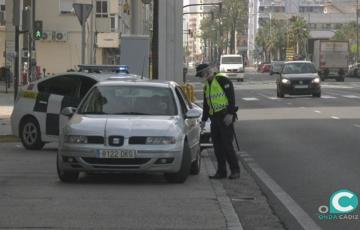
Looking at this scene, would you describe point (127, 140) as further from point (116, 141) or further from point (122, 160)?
point (122, 160)

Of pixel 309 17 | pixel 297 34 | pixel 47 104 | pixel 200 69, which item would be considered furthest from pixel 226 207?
pixel 309 17

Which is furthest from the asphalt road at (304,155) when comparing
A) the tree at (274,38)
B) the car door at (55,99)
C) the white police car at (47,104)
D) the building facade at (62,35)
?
the tree at (274,38)

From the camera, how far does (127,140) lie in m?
10.9

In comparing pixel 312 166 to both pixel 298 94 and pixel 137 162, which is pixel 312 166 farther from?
pixel 298 94

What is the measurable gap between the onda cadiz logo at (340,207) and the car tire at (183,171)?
2210 millimetres

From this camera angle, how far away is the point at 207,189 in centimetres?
1088

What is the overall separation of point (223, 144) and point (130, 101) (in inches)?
59.3

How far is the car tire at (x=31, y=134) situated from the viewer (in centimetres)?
1568

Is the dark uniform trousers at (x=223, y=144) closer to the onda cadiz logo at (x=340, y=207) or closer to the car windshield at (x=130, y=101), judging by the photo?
the car windshield at (x=130, y=101)

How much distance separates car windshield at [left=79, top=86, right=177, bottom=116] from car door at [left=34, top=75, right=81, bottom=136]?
3.33 meters

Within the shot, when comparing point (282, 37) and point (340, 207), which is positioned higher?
point (282, 37)

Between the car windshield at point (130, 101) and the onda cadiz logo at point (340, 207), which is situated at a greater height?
the car windshield at point (130, 101)

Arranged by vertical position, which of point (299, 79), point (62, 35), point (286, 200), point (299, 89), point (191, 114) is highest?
point (62, 35)

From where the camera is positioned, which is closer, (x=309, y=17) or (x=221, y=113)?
(x=221, y=113)
